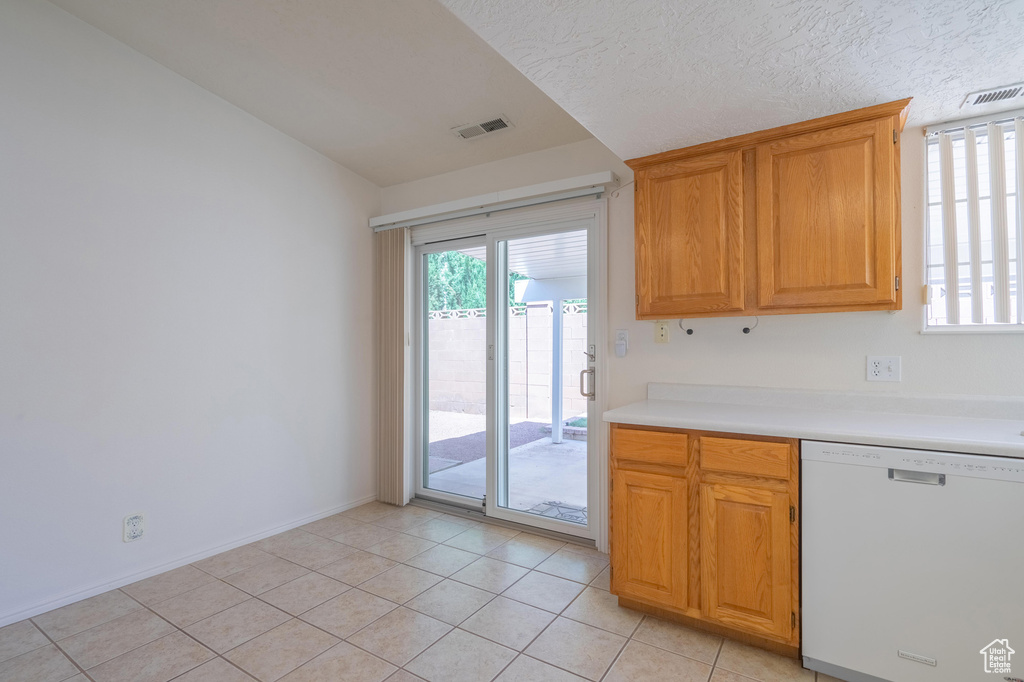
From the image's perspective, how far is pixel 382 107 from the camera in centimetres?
296

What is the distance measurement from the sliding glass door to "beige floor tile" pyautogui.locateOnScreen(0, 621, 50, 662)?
2221mm

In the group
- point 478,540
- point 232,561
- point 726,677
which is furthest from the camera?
point 478,540

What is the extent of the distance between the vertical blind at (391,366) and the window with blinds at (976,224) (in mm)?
3138

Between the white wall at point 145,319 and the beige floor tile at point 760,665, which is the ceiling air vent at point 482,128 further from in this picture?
the beige floor tile at point 760,665

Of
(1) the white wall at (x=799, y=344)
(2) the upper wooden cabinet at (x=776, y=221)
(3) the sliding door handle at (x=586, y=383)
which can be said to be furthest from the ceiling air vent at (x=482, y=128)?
(3) the sliding door handle at (x=586, y=383)

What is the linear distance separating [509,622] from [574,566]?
2.14 ft

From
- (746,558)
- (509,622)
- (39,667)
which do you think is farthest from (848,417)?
(39,667)

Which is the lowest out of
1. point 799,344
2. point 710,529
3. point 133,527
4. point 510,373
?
point 133,527

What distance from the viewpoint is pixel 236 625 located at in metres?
2.19

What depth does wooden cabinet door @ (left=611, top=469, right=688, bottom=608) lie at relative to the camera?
83.2 inches

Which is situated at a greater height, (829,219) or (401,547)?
(829,219)

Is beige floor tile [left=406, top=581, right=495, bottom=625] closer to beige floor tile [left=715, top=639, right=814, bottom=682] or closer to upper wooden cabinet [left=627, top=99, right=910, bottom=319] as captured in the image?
beige floor tile [left=715, top=639, right=814, bottom=682]

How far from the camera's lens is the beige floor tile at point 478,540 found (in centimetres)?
299

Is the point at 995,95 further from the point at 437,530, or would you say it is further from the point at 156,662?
the point at 156,662
